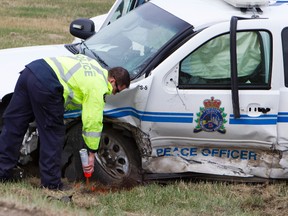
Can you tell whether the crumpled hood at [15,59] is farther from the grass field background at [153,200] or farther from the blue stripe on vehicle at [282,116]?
the blue stripe on vehicle at [282,116]

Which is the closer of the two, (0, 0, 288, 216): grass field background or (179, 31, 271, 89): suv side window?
(0, 0, 288, 216): grass field background

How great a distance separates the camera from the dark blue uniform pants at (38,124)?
20.5 feet

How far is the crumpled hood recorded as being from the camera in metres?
6.71

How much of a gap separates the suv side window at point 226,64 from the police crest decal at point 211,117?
163mm

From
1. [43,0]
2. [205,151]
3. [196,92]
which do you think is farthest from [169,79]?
[43,0]

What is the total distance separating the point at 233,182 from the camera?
703 cm

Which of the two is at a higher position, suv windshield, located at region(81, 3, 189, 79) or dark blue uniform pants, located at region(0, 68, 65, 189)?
suv windshield, located at region(81, 3, 189, 79)

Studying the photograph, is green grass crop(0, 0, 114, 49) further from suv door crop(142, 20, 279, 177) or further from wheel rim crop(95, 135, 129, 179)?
suv door crop(142, 20, 279, 177)

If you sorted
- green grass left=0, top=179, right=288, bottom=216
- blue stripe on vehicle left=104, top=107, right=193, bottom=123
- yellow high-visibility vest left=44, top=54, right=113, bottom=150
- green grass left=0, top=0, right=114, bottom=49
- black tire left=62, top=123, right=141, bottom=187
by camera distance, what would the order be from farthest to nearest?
green grass left=0, top=0, right=114, bottom=49 < black tire left=62, top=123, right=141, bottom=187 < blue stripe on vehicle left=104, top=107, right=193, bottom=123 < yellow high-visibility vest left=44, top=54, right=113, bottom=150 < green grass left=0, top=179, right=288, bottom=216

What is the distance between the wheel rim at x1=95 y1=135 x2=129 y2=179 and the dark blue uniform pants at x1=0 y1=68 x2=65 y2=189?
0.47 meters

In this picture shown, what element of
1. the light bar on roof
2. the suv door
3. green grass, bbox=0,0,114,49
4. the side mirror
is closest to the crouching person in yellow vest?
the suv door

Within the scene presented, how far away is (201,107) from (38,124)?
1.42 m

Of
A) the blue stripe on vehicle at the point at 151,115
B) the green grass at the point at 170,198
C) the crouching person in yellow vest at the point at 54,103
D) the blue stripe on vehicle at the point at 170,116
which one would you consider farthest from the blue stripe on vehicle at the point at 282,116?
the crouching person in yellow vest at the point at 54,103

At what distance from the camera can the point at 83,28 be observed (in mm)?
8719
